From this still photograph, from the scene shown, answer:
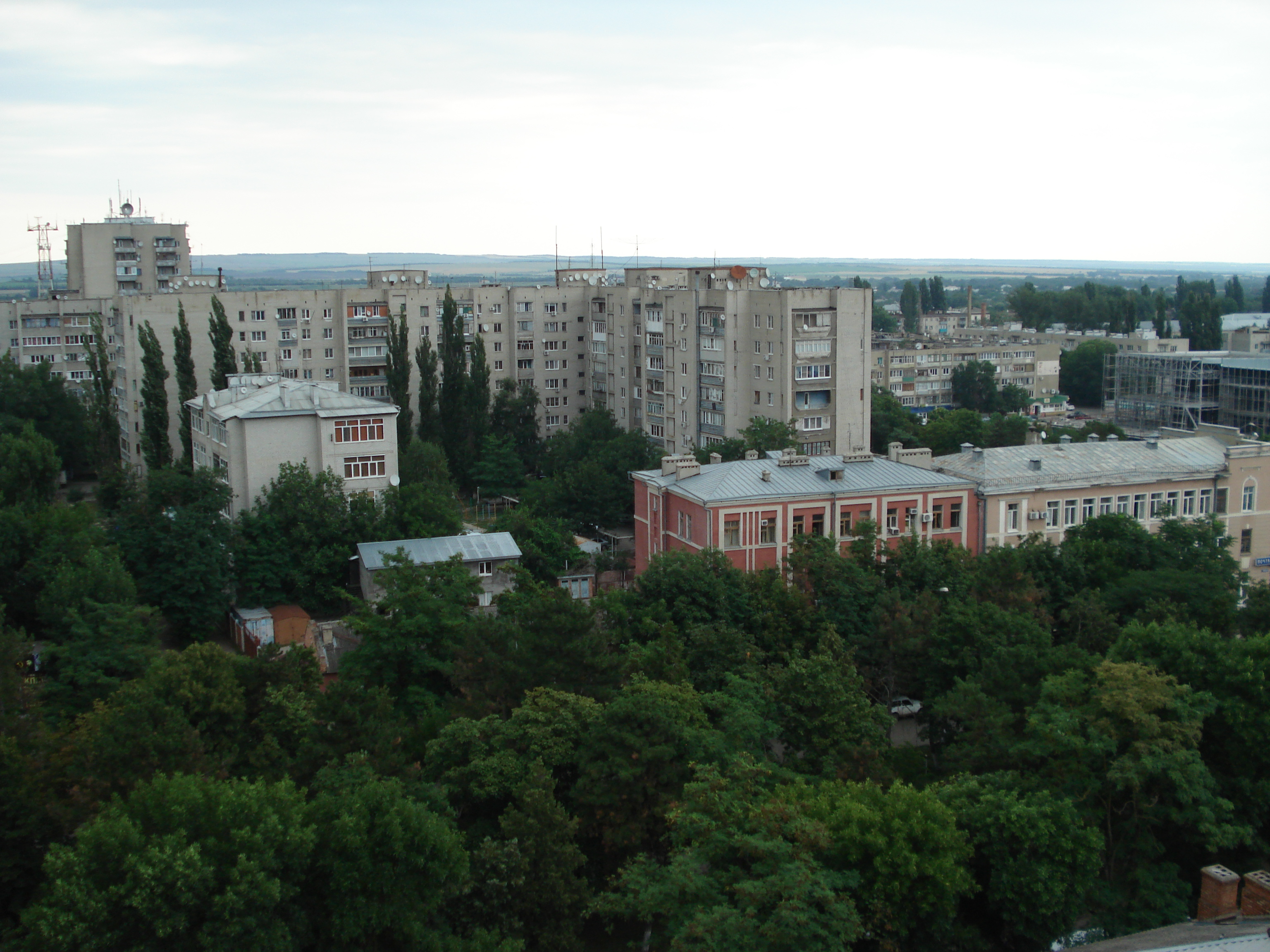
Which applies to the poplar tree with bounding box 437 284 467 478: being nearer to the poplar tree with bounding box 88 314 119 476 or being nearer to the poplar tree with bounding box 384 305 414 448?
the poplar tree with bounding box 384 305 414 448

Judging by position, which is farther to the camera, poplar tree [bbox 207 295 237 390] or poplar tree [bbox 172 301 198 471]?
poplar tree [bbox 172 301 198 471]

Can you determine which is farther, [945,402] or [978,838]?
[945,402]

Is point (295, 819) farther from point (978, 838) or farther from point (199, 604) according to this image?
point (199, 604)

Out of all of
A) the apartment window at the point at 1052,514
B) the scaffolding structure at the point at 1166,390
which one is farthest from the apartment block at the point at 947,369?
the apartment window at the point at 1052,514

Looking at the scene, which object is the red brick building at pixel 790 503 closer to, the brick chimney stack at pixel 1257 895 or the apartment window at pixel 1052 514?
the apartment window at pixel 1052 514

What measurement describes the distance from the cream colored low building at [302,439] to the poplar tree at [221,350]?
471 inches

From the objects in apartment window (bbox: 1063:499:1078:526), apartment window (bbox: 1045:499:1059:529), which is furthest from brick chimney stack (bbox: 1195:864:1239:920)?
apartment window (bbox: 1063:499:1078:526)

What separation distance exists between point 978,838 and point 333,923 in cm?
1052

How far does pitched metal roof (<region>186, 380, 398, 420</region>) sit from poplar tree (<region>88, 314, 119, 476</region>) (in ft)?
53.6

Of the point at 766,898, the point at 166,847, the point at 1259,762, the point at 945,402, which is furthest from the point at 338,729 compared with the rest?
the point at 945,402

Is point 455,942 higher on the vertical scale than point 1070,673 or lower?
lower

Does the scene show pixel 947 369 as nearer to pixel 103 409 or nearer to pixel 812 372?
pixel 812 372

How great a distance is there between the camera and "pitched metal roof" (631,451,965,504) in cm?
3556

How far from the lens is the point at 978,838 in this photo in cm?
1895
